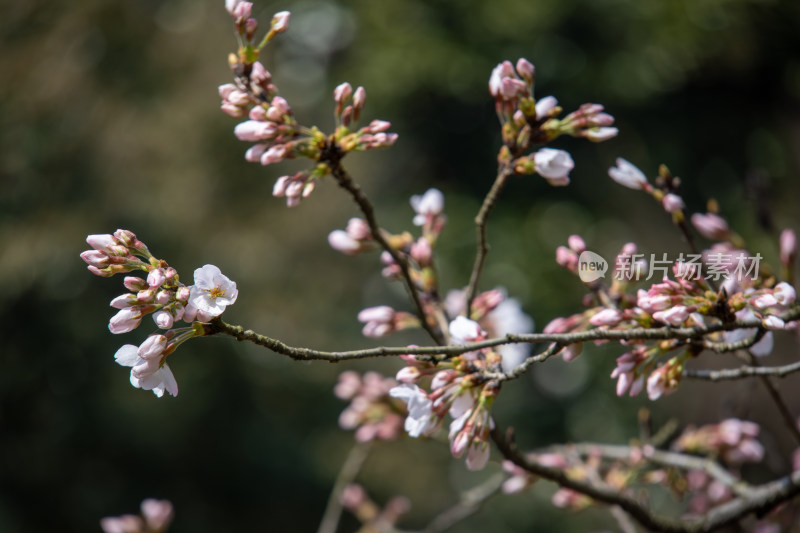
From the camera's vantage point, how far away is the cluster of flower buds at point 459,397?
0.67 m

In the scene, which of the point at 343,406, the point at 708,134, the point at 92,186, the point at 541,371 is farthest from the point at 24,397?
the point at 708,134

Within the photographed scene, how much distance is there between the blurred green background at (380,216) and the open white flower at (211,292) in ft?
11.1

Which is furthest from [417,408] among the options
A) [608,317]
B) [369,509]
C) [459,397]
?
[369,509]

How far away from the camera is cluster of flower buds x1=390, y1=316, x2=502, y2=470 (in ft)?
2.21

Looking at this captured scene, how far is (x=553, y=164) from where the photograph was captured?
0.76m

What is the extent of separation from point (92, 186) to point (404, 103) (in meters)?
2.05

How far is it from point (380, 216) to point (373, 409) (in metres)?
3.82

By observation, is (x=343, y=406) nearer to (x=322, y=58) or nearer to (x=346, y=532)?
(x=346, y=532)

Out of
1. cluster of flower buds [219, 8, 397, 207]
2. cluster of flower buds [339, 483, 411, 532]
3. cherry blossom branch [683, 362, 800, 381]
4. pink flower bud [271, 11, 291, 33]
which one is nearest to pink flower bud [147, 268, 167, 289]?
cluster of flower buds [219, 8, 397, 207]

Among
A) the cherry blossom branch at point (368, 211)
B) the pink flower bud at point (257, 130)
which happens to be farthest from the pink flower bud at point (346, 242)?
the pink flower bud at point (257, 130)

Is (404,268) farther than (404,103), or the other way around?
(404,103)

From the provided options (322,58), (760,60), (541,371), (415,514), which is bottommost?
(415,514)

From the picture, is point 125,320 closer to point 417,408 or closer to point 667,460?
point 417,408

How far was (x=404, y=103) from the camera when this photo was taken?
475cm
